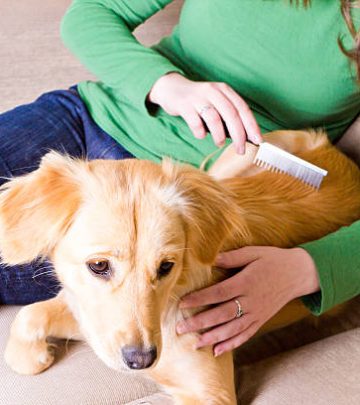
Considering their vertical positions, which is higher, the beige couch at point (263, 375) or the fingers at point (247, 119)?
the fingers at point (247, 119)

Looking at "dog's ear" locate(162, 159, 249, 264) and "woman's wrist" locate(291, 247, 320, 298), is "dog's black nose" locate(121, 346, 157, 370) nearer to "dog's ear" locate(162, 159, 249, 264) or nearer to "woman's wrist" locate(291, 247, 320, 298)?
"dog's ear" locate(162, 159, 249, 264)

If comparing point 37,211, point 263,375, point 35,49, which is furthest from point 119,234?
point 35,49

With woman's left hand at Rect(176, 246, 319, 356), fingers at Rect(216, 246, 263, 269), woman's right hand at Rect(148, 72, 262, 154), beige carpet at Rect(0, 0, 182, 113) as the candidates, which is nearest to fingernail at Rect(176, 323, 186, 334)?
woman's left hand at Rect(176, 246, 319, 356)

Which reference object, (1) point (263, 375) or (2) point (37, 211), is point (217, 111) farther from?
(1) point (263, 375)

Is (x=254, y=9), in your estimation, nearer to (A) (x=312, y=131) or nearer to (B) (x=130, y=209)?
(A) (x=312, y=131)

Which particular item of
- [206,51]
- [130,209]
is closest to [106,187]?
[130,209]

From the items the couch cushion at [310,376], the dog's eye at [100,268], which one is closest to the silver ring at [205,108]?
the dog's eye at [100,268]

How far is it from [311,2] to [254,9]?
A: 12 cm

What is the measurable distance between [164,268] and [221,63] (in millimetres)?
618

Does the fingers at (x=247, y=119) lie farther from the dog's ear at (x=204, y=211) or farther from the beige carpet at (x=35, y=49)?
the beige carpet at (x=35, y=49)

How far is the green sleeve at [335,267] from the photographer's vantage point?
3.32 feet

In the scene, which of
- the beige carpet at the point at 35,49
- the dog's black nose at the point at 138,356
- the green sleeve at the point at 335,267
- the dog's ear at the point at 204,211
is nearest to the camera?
the dog's black nose at the point at 138,356

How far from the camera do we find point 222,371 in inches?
38.4

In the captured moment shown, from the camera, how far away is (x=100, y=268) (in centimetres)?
Answer: 83
